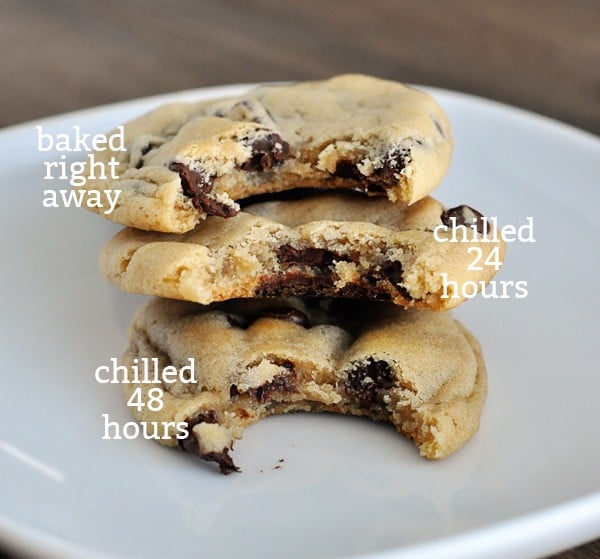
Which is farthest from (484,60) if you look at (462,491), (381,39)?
(462,491)

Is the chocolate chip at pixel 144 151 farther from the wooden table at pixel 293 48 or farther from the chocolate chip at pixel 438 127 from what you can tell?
the wooden table at pixel 293 48

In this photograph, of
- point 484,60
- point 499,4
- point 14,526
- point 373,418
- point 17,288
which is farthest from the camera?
point 499,4

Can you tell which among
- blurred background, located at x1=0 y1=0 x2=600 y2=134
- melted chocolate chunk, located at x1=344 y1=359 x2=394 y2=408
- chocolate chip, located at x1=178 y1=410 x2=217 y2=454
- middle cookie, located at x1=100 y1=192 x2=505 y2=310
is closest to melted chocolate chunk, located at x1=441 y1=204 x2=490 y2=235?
middle cookie, located at x1=100 y1=192 x2=505 y2=310

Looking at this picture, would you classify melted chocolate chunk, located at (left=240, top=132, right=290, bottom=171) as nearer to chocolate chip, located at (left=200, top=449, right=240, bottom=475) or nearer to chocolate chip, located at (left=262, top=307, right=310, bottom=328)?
chocolate chip, located at (left=262, top=307, right=310, bottom=328)

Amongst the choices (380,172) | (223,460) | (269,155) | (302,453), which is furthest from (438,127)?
(223,460)

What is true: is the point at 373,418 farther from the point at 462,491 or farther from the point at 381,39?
the point at 381,39

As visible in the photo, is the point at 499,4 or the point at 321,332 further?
the point at 499,4
